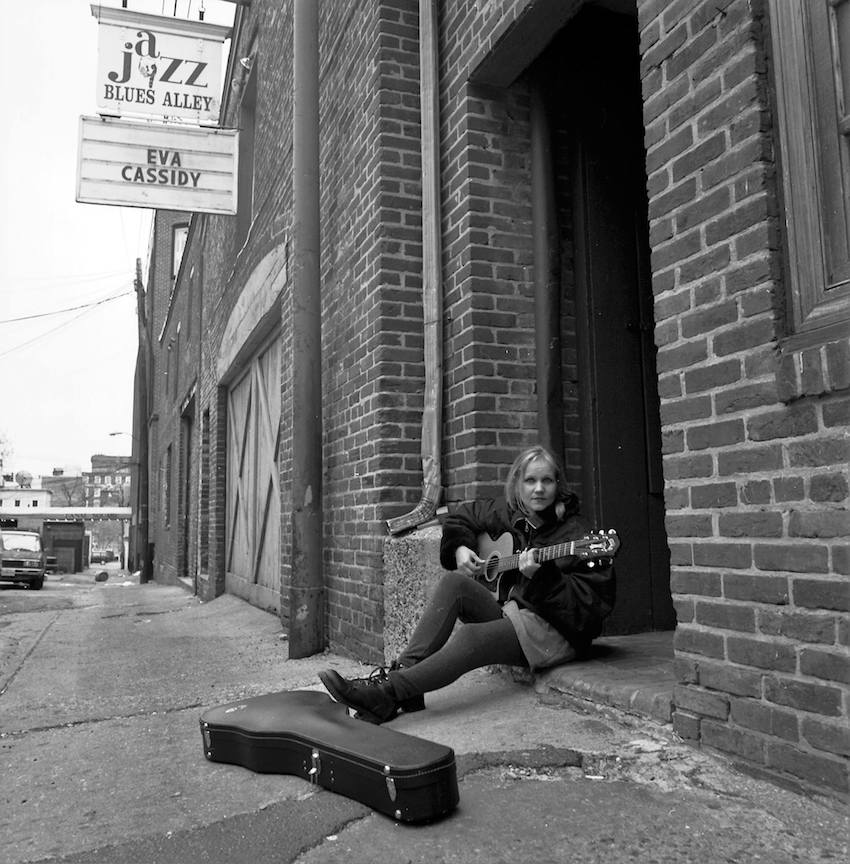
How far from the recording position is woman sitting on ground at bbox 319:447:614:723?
332 cm

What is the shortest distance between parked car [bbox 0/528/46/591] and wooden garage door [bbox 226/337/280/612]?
1655cm

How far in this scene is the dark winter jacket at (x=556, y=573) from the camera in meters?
3.31

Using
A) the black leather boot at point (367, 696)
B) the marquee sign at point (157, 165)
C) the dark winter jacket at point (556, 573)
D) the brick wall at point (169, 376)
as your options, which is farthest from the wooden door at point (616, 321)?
the brick wall at point (169, 376)

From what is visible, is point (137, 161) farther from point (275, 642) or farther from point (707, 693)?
point (707, 693)

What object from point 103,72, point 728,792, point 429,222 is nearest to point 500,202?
point 429,222

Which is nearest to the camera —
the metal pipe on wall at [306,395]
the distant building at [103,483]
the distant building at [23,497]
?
the metal pipe on wall at [306,395]

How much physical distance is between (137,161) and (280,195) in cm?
150

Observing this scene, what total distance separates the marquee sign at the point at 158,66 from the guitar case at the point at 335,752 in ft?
21.5

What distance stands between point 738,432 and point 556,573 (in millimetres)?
1107

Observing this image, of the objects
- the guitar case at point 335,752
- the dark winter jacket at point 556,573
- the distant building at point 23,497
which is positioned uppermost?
the distant building at point 23,497

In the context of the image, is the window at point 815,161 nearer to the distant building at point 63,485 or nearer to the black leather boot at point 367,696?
the black leather boot at point 367,696

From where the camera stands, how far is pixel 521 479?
143 inches

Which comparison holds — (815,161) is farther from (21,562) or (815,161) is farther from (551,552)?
(21,562)

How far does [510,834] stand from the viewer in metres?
2.21
